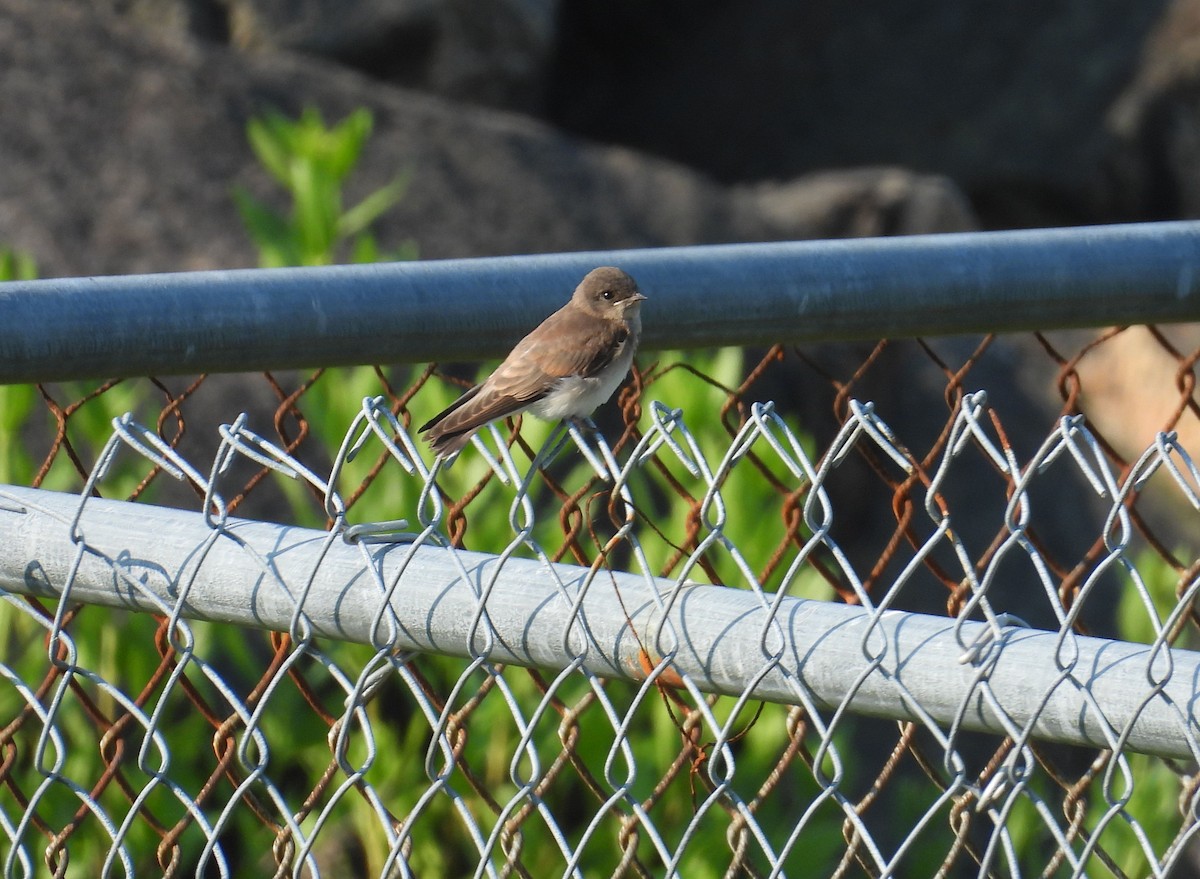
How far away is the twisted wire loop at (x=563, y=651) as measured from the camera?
1680mm

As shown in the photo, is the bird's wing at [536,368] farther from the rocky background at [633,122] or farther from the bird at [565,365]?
the rocky background at [633,122]

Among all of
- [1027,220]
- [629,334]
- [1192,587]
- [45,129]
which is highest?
[1027,220]

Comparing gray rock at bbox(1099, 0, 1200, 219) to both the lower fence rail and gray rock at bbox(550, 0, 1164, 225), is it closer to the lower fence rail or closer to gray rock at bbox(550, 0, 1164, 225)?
gray rock at bbox(550, 0, 1164, 225)

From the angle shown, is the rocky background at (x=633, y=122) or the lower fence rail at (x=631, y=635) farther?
the rocky background at (x=633, y=122)

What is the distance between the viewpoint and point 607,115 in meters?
9.30

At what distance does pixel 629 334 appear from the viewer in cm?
274

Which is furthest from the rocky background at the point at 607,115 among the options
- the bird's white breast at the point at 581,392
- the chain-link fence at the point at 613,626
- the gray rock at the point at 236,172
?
the bird's white breast at the point at 581,392

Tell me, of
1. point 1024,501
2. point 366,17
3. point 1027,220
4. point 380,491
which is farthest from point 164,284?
point 1027,220

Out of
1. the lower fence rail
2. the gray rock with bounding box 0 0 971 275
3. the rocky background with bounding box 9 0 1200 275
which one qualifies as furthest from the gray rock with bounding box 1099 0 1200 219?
the lower fence rail

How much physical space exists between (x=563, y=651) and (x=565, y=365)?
3.49ft

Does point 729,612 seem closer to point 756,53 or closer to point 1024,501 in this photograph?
point 1024,501

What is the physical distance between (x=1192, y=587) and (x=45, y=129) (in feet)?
18.0

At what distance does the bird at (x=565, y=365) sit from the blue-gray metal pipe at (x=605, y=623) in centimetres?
54

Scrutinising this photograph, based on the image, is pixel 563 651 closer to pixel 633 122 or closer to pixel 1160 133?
pixel 633 122
